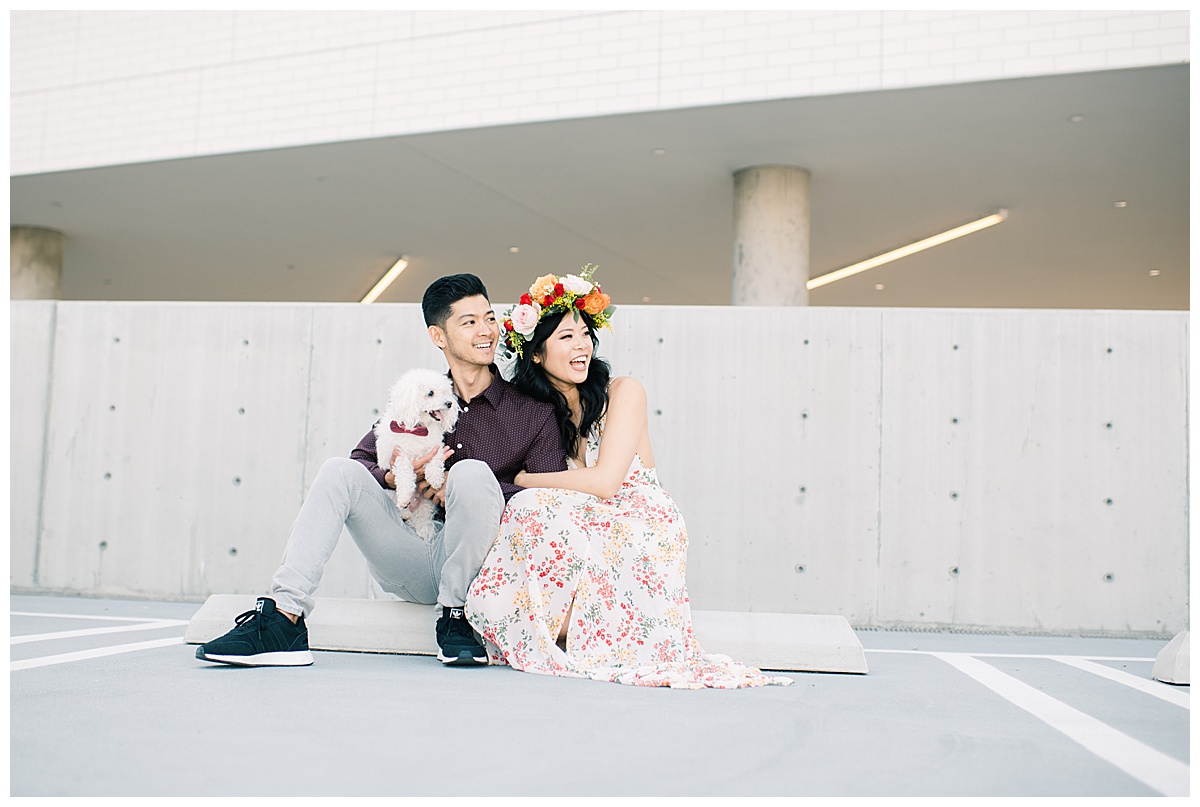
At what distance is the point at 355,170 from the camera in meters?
9.38

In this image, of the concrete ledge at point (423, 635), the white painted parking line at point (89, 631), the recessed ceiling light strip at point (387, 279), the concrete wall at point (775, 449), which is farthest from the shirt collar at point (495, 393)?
the recessed ceiling light strip at point (387, 279)

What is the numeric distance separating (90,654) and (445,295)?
1.38 m

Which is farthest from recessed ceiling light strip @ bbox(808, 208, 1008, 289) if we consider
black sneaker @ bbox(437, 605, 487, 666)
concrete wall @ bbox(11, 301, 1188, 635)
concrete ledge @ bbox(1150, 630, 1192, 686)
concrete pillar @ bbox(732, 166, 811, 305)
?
black sneaker @ bbox(437, 605, 487, 666)

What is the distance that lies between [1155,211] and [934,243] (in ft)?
7.34

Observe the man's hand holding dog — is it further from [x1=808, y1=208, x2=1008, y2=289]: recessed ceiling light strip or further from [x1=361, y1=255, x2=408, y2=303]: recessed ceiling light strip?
[x1=361, y1=255, x2=408, y2=303]: recessed ceiling light strip

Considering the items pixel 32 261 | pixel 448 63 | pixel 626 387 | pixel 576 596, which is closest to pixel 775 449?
pixel 626 387

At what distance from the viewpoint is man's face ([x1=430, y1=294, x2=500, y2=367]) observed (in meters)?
3.15

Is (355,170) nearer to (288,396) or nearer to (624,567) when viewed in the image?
(288,396)

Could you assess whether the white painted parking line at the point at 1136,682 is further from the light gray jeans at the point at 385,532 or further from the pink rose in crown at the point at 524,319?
the pink rose in crown at the point at 524,319

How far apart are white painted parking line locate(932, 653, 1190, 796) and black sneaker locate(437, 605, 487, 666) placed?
130cm

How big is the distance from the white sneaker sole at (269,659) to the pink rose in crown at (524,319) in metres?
1.11

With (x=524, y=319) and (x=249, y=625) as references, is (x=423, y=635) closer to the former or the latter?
(x=249, y=625)

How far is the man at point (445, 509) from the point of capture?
2578mm

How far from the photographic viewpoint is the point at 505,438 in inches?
121
